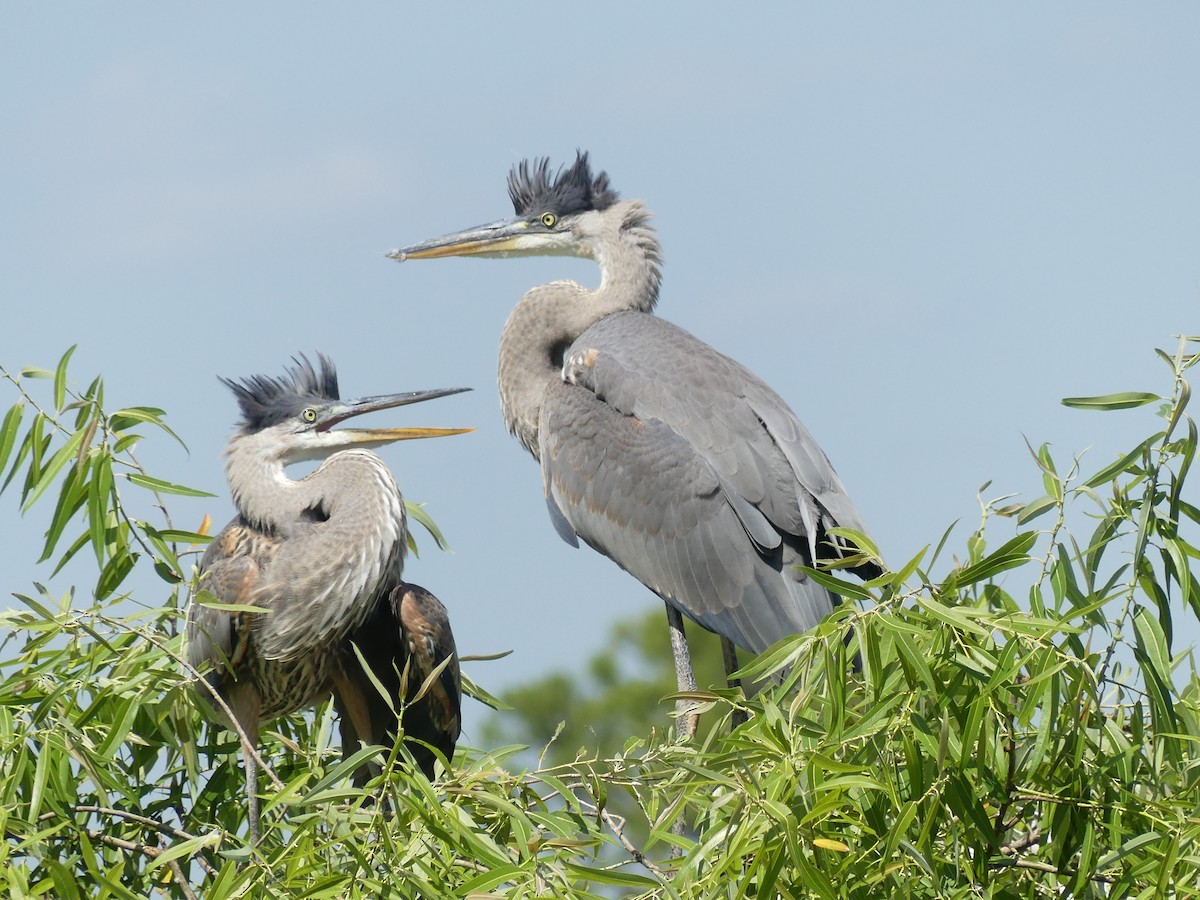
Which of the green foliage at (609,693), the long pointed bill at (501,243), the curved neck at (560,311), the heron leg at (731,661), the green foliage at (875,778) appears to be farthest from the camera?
the green foliage at (609,693)

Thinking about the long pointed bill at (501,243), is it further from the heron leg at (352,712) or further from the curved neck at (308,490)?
the heron leg at (352,712)

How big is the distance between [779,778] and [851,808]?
0.27 metres

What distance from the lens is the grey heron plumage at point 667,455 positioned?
14.6ft

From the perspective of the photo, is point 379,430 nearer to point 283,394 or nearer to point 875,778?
point 283,394

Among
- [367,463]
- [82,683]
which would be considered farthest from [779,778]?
[367,463]

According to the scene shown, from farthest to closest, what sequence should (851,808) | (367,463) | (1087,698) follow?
1. (367,463)
2. (1087,698)
3. (851,808)

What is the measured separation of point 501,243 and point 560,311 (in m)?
0.52

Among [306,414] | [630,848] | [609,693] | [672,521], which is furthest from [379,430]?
[609,693]

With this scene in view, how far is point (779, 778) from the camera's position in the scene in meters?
2.29

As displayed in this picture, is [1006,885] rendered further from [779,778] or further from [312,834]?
[312,834]

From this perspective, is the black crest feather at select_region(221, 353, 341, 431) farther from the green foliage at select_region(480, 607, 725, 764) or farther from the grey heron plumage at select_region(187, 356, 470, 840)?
the green foliage at select_region(480, 607, 725, 764)

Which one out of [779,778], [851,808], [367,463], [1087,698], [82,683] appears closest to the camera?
[779,778]

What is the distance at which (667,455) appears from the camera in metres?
4.68

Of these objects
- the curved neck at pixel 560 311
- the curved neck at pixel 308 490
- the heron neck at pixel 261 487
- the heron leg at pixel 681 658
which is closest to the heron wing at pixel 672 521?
the heron leg at pixel 681 658
